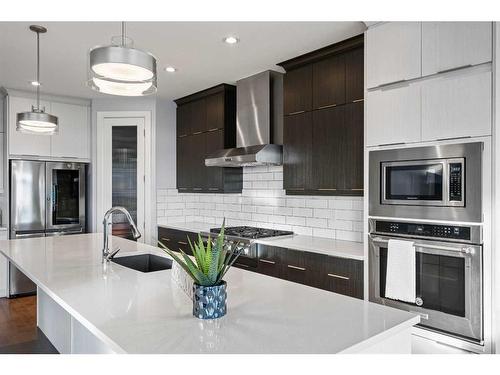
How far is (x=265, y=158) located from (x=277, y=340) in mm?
2672

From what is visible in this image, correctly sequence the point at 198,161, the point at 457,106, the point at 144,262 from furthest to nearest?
the point at 198,161
the point at 144,262
the point at 457,106

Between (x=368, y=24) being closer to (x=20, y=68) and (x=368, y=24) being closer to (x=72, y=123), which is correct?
(x=20, y=68)

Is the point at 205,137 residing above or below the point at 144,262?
above

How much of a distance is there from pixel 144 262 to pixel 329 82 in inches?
84.2

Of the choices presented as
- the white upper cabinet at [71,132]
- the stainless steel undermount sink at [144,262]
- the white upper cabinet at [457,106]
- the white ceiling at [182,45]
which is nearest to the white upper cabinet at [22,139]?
the white upper cabinet at [71,132]

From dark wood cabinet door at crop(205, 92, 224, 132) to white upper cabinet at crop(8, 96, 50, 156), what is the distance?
2185mm

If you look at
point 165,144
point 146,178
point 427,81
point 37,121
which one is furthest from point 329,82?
point 146,178

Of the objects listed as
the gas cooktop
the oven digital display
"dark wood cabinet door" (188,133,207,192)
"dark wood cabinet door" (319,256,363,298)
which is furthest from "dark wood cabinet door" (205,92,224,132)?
the oven digital display

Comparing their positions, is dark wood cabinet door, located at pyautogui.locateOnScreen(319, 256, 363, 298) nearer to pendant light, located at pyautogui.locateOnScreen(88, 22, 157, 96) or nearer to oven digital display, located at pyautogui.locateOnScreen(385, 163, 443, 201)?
oven digital display, located at pyautogui.locateOnScreen(385, 163, 443, 201)

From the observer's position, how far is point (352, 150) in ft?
10.3

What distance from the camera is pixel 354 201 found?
3.54 metres

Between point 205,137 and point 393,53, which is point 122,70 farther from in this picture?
point 205,137

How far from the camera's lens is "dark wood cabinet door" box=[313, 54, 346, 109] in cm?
325

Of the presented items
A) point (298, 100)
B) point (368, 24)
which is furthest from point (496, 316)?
point (298, 100)
